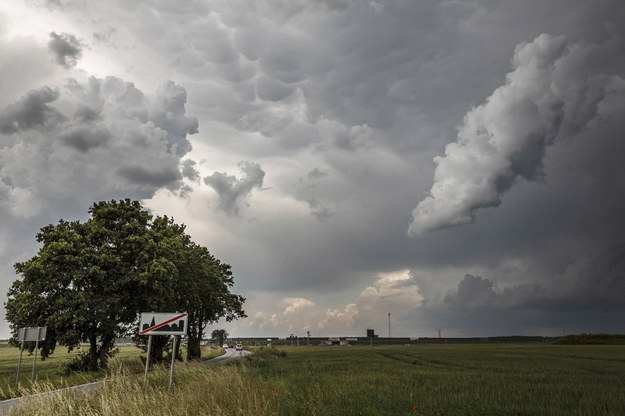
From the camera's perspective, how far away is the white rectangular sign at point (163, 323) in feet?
53.3

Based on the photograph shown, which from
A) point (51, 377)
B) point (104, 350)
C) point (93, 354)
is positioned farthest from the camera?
point (104, 350)

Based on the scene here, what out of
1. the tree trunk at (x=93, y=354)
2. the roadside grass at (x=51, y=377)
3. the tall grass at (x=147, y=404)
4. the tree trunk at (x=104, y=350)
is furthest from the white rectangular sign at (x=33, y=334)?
the tall grass at (x=147, y=404)

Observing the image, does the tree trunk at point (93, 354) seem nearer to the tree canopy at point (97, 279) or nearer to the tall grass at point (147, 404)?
the tree canopy at point (97, 279)

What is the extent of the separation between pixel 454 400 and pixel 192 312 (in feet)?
122

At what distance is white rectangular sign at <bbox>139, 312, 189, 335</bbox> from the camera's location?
16.2 meters

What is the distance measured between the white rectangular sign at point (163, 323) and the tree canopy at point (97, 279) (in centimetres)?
1505

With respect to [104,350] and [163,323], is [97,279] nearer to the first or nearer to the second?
[104,350]

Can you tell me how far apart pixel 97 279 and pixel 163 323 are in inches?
671

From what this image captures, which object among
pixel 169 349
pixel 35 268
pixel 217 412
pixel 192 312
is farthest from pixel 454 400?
pixel 192 312

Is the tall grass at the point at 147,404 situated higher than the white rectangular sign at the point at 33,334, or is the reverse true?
the white rectangular sign at the point at 33,334

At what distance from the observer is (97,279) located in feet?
101

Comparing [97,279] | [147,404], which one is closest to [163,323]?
[147,404]

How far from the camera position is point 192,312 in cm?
4688

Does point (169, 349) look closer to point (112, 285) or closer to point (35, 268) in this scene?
point (112, 285)
